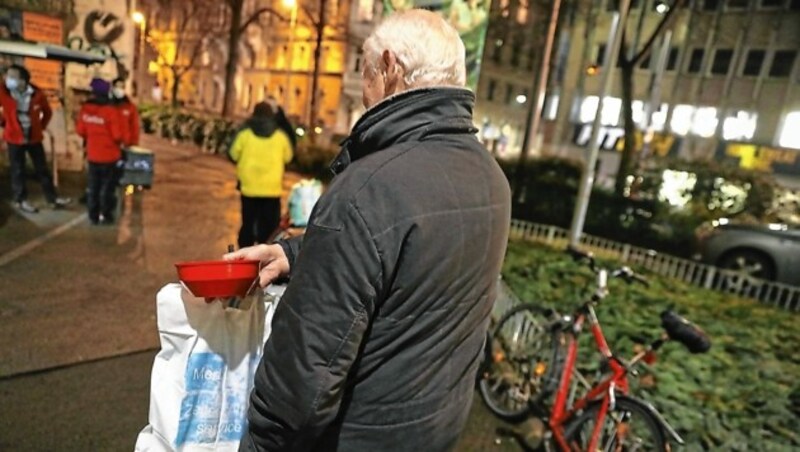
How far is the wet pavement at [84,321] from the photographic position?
10.3 ft

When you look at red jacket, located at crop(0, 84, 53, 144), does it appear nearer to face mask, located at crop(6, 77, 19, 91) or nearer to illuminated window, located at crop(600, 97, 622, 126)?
face mask, located at crop(6, 77, 19, 91)

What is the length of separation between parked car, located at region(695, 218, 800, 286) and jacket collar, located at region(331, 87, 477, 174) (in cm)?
962

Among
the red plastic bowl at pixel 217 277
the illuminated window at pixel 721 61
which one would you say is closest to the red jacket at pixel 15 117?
the red plastic bowl at pixel 217 277

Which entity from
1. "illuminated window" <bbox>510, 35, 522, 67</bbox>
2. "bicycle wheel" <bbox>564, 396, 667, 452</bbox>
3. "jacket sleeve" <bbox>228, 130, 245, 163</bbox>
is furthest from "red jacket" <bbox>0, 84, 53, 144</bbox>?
"illuminated window" <bbox>510, 35, 522, 67</bbox>

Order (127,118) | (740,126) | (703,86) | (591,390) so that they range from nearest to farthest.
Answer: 1. (591,390)
2. (127,118)
3. (740,126)
4. (703,86)

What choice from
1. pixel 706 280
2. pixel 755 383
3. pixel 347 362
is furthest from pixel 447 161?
pixel 706 280

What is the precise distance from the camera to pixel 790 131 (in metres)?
23.4

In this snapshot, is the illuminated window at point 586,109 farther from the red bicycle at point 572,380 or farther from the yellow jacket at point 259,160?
the red bicycle at point 572,380

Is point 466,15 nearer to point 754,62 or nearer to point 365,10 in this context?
point 754,62

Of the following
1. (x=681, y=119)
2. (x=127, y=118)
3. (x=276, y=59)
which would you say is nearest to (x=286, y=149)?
(x=127, y=118)

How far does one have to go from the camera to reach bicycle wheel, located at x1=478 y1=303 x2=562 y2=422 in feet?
13.1

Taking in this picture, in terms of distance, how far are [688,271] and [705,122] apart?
22758mm

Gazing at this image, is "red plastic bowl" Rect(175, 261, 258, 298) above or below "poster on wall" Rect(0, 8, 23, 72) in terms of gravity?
below

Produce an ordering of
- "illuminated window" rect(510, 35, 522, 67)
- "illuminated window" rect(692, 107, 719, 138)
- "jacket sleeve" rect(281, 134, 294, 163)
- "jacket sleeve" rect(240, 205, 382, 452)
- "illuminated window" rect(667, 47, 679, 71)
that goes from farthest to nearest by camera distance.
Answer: "illuminated window" rect(510, 35, 522, 67) < "illuminated window" rect(667, 47, 679, 71) < "illuminated window" rect(692, 107, 719, 138) < "jacket sleeve" rect(281, 134, 294, 163) < "jacket sleeve" rect(240, 205, 382, 452)
